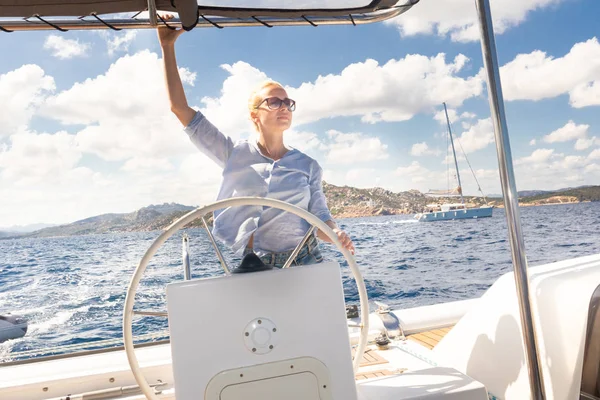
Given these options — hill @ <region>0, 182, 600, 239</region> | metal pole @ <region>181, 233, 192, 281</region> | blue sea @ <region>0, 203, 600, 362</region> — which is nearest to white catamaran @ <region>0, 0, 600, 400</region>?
metal pole @ <region>181, 233, 192, 281</region>

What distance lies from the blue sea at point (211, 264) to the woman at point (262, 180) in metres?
11.6

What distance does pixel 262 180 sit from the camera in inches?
79.0

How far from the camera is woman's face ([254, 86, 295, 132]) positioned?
219 cm

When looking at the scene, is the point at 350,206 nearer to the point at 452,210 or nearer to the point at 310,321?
the point at 452,210

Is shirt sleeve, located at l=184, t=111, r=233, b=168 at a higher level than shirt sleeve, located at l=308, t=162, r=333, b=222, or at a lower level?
higher

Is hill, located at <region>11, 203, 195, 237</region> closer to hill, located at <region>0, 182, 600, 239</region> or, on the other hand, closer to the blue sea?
hill, located at <region>0, 182, 600, 239</region>

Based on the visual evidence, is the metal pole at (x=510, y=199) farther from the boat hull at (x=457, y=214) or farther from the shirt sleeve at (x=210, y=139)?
the boat hull at (x=457, y=214)

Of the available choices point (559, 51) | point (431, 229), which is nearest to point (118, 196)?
point (431, 229)

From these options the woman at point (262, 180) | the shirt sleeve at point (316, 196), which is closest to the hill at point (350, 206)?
the woman at point (262, 180)

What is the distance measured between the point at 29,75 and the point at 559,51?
74.7 ft

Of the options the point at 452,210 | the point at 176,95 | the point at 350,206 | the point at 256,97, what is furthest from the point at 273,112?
the point at 452,210

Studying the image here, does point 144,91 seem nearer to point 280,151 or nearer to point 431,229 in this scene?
point 431,229

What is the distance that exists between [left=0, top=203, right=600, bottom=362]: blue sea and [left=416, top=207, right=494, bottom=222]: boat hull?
9.7 inches

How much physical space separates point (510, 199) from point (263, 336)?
1.64 feet
